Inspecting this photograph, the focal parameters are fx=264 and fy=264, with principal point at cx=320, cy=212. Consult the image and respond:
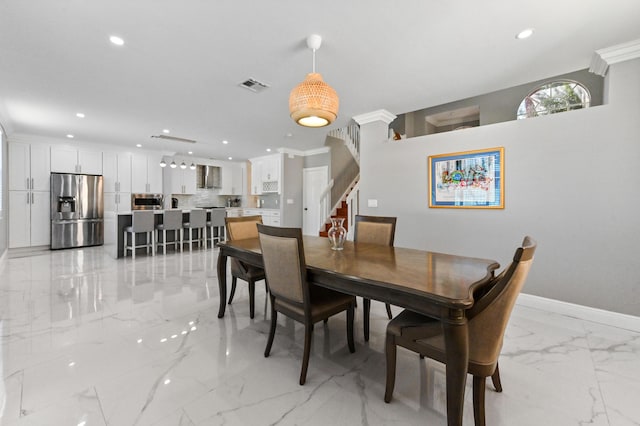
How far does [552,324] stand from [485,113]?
135 inches

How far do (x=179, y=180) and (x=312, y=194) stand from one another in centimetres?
389

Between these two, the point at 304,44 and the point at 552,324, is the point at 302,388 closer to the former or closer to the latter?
the point at 552,324

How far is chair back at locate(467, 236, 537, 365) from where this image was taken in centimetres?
112

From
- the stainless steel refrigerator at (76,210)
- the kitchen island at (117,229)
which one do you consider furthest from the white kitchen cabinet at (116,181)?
the kitchen island at (117,229)

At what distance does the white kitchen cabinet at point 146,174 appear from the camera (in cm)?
686

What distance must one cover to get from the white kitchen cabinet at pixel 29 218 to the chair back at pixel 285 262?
6791 mm

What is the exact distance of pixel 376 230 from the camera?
2723 millimetres

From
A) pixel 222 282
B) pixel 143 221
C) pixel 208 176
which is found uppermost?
pixel 208 176

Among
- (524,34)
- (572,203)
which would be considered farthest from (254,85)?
(572,203)

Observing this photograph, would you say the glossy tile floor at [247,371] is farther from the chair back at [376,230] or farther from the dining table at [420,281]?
the chair back at [376,230]

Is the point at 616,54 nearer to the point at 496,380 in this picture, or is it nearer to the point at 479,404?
the point at 496,380

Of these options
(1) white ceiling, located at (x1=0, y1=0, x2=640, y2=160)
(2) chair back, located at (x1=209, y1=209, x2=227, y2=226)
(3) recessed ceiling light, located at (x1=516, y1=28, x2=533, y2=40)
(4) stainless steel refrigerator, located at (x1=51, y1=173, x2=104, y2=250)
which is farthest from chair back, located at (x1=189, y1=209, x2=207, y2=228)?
(3) recessed ceiling light, located at (x1=516, y1=28, x2=533, y2=40)

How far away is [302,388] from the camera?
161 centimetres

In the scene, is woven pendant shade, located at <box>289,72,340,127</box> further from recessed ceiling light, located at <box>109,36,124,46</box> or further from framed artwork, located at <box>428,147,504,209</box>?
framed artwork, located at <box>428,147,504,209</box>
